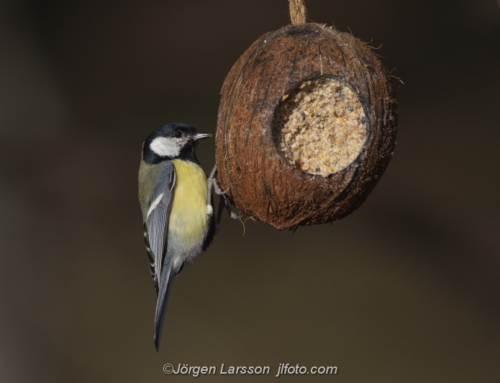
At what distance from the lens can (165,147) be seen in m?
3.39

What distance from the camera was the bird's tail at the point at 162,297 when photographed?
3361mm

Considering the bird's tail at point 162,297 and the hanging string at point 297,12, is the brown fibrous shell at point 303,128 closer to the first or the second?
the hanging string at point 297,12

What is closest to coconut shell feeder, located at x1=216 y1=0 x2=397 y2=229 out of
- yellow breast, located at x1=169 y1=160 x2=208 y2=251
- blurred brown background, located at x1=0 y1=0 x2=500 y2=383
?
yellow breast, located at x1=169 y1=160 x2=208 y2=251

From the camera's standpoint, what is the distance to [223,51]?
5492mm

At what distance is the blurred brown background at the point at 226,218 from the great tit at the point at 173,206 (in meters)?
2.03

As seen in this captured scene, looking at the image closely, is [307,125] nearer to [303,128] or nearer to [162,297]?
[303,128]

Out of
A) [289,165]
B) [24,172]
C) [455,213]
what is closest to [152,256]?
[289,165]

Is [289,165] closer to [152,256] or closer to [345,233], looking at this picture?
[152,256]

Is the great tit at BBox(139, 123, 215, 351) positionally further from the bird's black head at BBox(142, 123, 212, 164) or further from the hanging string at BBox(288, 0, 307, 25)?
the hanging string at BBox(288, 0, 307, 25)

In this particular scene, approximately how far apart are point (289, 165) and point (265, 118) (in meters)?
0.21

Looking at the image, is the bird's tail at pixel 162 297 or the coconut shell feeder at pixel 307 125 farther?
the bird's tail at pixel 162 297

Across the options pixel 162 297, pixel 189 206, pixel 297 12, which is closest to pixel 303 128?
pixel 297 12

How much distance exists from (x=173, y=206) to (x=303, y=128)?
0.96 meters

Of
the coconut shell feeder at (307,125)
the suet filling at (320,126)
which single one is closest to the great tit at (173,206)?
the coconut shell feeder at (307,125)
